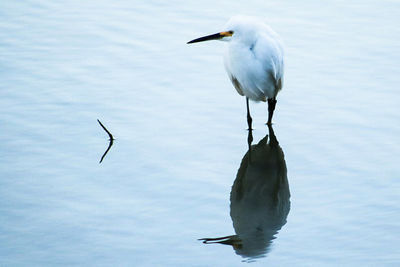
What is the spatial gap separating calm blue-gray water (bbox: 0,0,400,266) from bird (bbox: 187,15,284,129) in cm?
37

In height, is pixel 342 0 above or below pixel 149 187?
above

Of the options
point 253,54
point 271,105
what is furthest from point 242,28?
point 271,105

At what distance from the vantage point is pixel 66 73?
246 inches

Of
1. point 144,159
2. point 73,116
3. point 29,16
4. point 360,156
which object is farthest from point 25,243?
point 29,16

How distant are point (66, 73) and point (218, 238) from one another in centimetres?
273

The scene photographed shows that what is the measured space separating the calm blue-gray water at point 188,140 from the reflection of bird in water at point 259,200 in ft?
0.05

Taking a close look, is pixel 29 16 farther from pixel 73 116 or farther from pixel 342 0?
pixel 342 0

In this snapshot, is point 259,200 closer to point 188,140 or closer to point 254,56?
point 188,140

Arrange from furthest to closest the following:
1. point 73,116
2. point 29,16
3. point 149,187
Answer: point 29,16
point 73,116
point 149,187

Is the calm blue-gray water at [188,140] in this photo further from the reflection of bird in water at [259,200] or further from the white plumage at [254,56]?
the white plumage at [254,56]

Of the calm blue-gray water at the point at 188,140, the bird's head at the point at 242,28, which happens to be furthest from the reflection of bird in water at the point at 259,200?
the bird's head at the point at 242,28

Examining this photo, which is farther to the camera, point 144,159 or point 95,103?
point 95,103

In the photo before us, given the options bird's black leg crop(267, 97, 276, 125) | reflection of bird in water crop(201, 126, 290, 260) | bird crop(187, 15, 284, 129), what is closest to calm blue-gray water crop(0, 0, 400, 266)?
reflection of bird in water crop(201, 126, 290, 260)

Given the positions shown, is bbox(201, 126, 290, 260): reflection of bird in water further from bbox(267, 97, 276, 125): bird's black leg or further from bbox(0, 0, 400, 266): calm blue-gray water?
bbox(267, 97, 276, 125): bird's black leg
